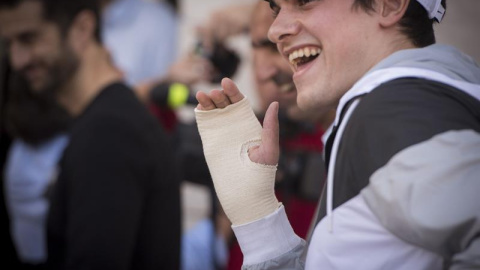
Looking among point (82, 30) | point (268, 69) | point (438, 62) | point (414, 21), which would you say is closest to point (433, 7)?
point (414, 21)

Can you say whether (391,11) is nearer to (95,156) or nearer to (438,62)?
(438,62)

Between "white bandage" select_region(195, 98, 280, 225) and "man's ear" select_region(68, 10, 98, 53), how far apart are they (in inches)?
68.9

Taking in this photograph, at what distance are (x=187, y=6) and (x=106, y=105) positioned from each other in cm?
312

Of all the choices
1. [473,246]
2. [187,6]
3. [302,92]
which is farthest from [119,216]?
[187,6]

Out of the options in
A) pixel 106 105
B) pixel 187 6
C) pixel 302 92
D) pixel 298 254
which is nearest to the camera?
pixel 298 254

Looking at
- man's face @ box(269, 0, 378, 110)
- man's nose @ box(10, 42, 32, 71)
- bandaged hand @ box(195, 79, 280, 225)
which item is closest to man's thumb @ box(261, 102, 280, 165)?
bandaged hand @ box(195, 79, 280, 225)

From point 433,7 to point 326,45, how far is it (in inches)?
9.2

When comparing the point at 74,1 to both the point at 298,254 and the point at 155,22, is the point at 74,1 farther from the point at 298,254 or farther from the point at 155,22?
the point at 298,254

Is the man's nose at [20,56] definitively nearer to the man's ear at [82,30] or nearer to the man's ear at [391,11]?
the man's ear at [82,30]

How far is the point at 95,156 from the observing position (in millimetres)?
2467

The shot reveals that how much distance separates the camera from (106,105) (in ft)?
8.68

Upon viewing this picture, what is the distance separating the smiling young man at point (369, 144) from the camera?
112 cm

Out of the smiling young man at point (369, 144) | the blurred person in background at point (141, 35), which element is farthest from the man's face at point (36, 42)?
the smiling young man at point (369, 144)

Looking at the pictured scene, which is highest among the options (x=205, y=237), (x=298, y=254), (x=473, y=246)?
(x=473, y=246)
